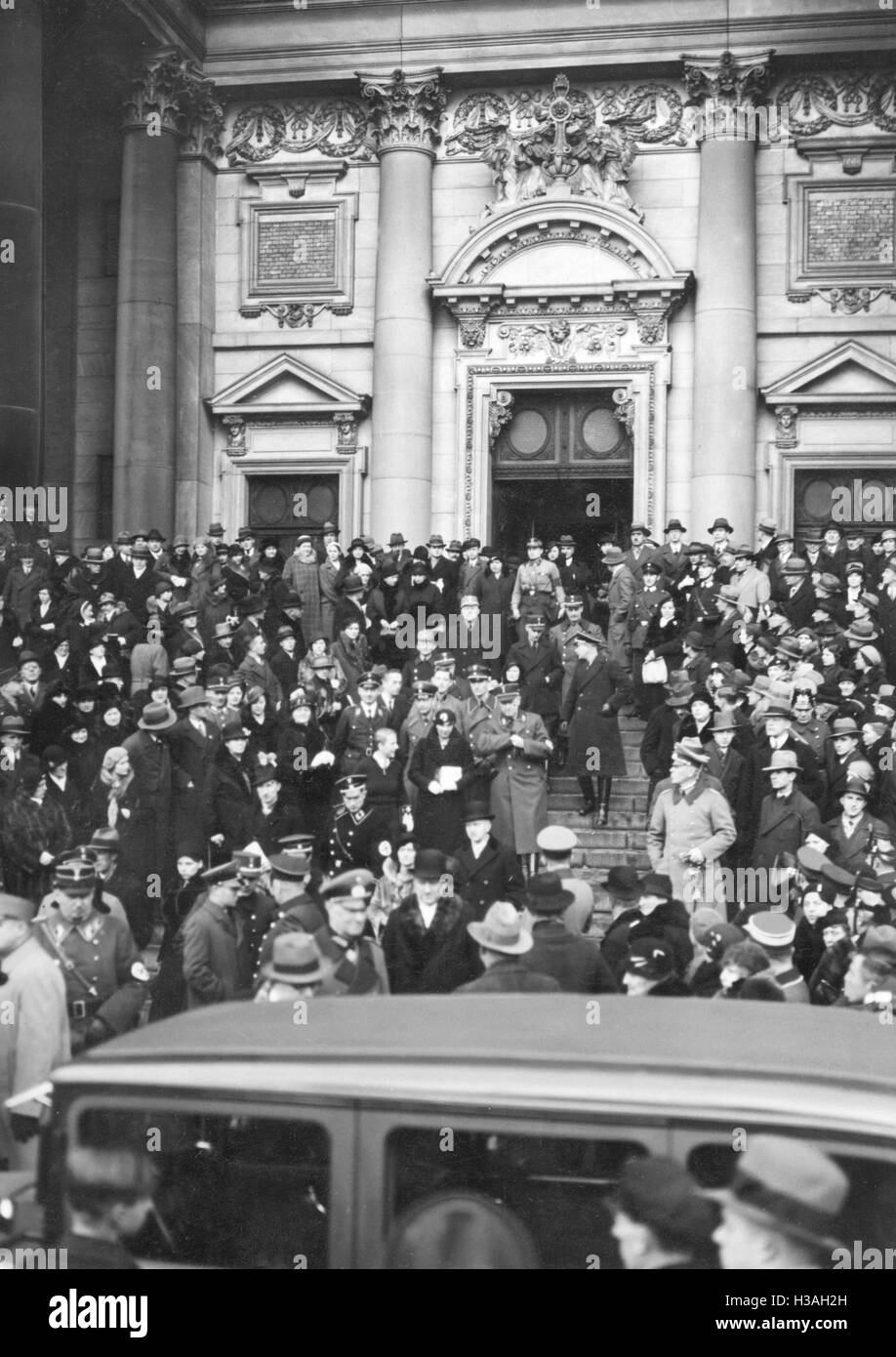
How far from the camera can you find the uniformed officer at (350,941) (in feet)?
22.9

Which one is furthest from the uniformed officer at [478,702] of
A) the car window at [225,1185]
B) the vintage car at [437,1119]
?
the car window at [225,1185]

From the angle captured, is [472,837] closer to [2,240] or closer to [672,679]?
[672,679]

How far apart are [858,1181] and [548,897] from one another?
425cm

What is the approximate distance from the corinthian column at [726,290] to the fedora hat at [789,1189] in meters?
20.2

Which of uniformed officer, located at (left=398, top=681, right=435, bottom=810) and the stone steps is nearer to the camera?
uniformed officer, located at (left=398, top=681, right=435, bottom=810)

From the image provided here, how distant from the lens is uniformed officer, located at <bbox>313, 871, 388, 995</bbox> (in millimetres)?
6988

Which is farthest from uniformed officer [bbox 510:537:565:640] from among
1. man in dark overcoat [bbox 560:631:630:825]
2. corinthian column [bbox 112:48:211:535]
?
corinthian column [bbox 112:48:211:535]

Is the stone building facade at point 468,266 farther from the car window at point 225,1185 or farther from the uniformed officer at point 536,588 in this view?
the car window at point 225,1185

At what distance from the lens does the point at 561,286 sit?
24.2 meters

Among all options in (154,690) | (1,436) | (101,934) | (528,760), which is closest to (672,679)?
(528,760)

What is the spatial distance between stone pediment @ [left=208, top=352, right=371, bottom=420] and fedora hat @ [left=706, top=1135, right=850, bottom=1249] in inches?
864

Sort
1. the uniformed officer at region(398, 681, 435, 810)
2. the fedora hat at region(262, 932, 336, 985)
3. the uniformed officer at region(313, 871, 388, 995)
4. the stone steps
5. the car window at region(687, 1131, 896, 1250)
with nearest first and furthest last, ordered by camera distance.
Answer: the car window at region(687, 1131, 896, 1250)
the fedora hat at region(262, 932, 336, 985)
the uniformed officer at region(313, 871, 388, 995)
the uniformed officer at region(398, 681, 435, 810)
the stone steps

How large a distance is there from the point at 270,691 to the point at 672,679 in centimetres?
392

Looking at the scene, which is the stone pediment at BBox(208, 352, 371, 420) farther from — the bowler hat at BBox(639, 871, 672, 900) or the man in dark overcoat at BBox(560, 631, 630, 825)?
the bowler hat at BBox(639, 871, 672, 900)
